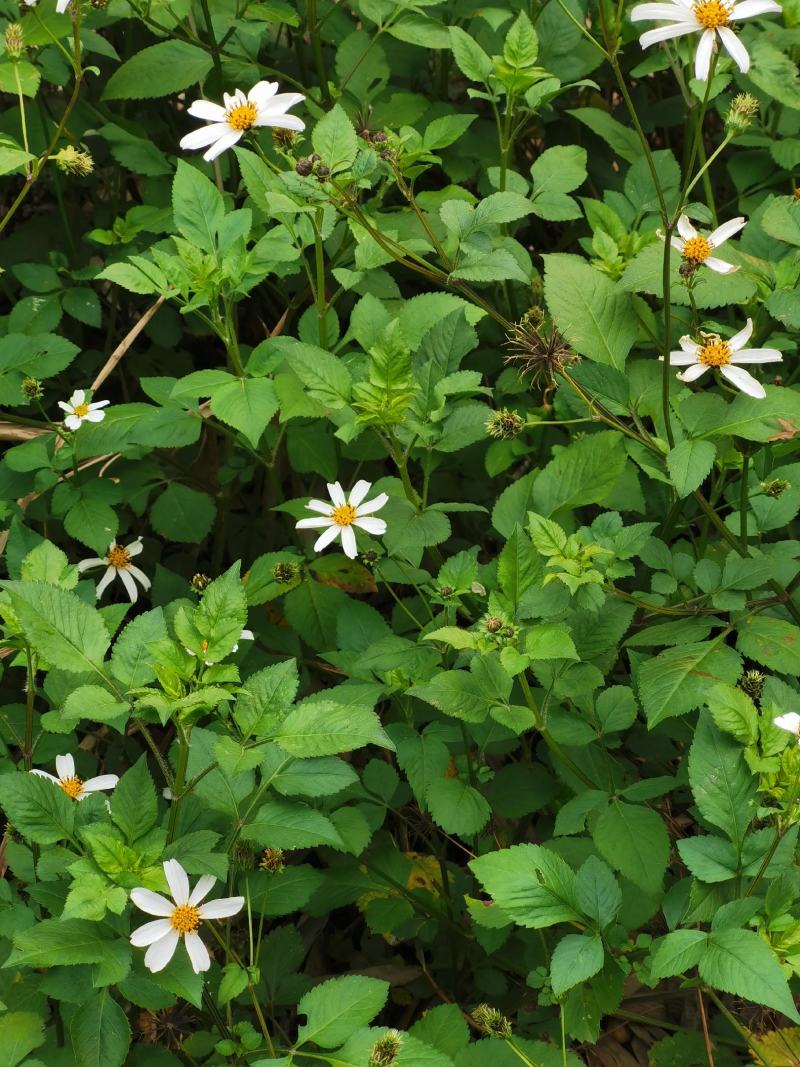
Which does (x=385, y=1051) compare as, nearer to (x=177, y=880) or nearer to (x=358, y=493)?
(x=177, y=880)

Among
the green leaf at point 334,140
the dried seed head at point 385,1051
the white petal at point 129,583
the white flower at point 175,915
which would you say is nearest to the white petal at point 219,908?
the white flower at point 175,915

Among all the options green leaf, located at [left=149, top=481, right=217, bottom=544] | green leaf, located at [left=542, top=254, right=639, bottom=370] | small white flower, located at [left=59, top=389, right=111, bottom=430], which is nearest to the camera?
green leaf, located at [left=542, top=254, right=639, bottom=370]

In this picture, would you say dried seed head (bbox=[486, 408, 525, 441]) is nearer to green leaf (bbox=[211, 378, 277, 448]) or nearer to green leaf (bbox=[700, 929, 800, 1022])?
green leaf (bbox=[211, 378, 277, 448])

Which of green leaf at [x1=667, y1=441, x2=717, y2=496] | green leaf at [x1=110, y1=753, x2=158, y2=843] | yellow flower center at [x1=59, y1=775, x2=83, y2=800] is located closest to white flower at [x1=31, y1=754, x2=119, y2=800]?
yellow flower center at [x1=59, y1=775, x2=83, y2=800]

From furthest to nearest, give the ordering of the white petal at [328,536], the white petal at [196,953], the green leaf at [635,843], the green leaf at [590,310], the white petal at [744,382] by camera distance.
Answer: the green leaf at [590,310] → the white petal at [328,536] → the white petal at [744,382] → the green leaf at [635,843] → the white petal at [196,953]

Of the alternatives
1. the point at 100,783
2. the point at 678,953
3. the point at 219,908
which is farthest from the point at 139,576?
the point at 678,953

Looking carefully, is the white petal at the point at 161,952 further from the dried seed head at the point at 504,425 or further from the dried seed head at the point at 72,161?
the dried seed head at the point at 72,161
